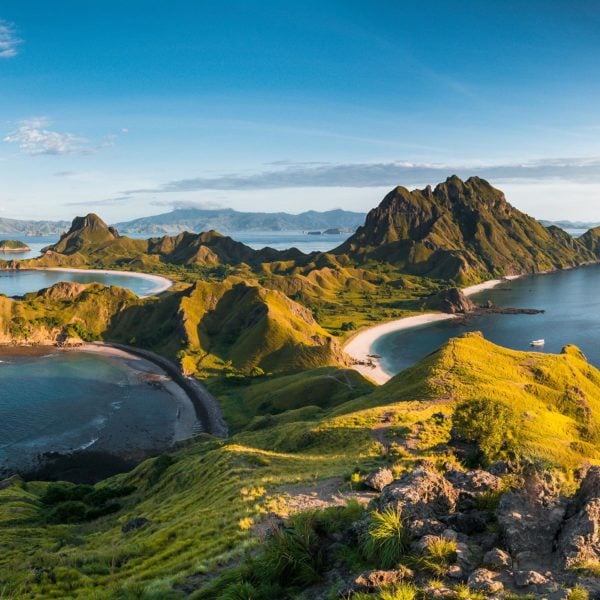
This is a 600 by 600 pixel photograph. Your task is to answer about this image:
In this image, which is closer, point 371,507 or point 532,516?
point 532,516

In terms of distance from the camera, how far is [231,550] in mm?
24562

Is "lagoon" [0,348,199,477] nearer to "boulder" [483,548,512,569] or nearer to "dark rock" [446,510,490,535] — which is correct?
"dark rock" [446,510,490,535]

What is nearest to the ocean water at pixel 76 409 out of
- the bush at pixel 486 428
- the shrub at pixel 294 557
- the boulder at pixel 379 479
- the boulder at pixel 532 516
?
the bush at pixel 486 428

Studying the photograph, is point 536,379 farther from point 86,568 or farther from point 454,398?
point 86,568

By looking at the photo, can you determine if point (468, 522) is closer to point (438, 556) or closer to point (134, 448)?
point (438, 556)

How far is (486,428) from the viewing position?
141 feet

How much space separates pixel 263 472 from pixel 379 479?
13463 millimetres

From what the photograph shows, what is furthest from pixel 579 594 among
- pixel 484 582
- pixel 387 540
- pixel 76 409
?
pixel 76 409

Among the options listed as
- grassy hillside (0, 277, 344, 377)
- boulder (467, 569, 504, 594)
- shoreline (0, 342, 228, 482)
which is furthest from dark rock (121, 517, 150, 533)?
grassy hillside (0, 277, 344, 377)

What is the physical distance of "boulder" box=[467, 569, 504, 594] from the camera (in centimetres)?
1400

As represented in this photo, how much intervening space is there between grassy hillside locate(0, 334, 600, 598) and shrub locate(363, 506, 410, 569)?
3.13ft

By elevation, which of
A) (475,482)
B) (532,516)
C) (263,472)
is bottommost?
(263,472)

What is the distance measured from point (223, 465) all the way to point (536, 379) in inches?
2423

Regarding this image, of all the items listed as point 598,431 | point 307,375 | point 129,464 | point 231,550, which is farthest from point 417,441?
point 307,375
